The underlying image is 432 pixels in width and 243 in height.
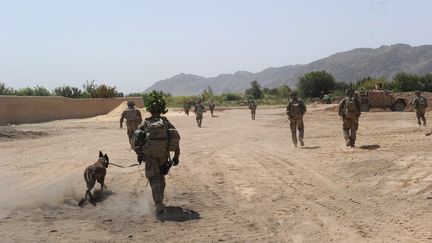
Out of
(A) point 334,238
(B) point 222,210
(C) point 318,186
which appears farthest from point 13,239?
(C) point 318,186

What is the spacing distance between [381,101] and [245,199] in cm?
3921

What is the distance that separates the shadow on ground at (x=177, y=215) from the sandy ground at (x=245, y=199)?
0.06 m

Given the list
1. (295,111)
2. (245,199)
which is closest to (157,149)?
(245,199)

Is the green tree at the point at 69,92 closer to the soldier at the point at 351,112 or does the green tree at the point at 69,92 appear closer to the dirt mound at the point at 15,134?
the dirt mound at the point at 15,134

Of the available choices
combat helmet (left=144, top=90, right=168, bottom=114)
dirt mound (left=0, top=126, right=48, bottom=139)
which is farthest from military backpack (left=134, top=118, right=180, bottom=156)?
dirt mound (left=0, top=126, right=48, bottom=139)

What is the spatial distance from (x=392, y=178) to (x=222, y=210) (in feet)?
12.0

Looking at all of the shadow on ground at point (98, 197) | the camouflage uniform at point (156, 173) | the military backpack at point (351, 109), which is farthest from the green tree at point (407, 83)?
the camouflage uniform at point (156, 173)

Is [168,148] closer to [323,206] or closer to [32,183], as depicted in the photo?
[323,206]

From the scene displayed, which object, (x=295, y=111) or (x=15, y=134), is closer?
(x=295, y=111)

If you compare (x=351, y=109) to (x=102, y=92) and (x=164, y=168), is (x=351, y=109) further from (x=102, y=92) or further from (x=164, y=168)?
(x=102, y=92)

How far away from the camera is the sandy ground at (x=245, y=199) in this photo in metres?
7.18

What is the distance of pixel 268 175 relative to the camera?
11.9 m

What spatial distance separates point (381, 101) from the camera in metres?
46.1

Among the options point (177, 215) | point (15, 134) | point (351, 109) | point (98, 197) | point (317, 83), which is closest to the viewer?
point (177, 215)
